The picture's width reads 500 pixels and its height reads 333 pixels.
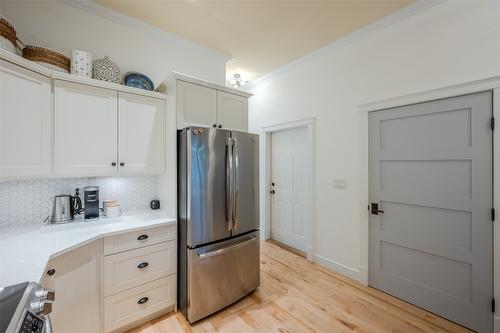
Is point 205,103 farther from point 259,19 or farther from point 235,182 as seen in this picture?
point 259,19

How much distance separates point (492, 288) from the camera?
1699 millimetres

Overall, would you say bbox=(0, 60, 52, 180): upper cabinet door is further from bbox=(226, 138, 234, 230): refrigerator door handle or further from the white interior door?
the white interior door

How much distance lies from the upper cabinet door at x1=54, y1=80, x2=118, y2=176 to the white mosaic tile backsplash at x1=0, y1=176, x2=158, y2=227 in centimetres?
35

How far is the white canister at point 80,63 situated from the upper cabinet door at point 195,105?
79 cm

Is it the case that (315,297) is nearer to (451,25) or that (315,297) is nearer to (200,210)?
(200,210)

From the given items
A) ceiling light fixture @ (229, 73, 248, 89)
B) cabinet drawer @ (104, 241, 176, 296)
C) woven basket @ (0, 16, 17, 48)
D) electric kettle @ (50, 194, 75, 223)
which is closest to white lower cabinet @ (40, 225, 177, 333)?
cabinet drawer @ (104, 241, 176, 296)

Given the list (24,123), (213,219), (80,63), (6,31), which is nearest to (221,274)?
(213,219)

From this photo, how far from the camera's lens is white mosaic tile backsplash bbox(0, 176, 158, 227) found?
1.71 meters

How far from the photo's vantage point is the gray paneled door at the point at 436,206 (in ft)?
5.75

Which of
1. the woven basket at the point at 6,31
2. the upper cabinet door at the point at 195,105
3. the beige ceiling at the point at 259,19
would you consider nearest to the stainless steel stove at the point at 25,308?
the upper cabinet door at the point at 195,105

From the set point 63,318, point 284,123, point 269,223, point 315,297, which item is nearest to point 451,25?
point 284,123

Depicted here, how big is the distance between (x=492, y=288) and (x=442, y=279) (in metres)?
0.32

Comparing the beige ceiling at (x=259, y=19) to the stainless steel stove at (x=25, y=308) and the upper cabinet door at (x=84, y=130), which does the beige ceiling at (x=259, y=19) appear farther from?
the stainless steel stove at (x=25, y=308)

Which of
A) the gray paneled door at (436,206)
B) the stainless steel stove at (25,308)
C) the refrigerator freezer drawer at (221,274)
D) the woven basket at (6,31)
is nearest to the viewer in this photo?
the stainless steel stove at (25,308)
